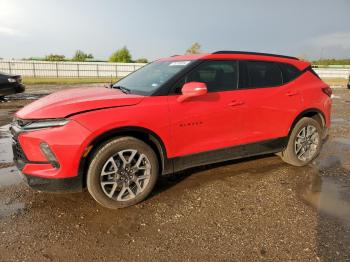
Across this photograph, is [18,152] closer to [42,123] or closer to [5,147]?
[42,123]

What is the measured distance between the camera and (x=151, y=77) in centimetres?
410

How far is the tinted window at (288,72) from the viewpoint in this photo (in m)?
4.61

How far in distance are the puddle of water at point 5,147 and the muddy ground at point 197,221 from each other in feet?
1.83

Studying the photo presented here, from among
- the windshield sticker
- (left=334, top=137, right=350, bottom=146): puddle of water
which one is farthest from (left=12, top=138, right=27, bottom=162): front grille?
(left=334, top=137, right=350, bottom=146): puddle of water

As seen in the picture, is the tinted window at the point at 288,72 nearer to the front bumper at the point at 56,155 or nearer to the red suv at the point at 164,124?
the red suv at the point at 164,124

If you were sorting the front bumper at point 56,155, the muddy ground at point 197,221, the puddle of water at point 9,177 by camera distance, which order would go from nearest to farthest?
1. the muddy ground at point 197,221
2. the front bumper at point 56,155
3. the puddle of water at point 9,177

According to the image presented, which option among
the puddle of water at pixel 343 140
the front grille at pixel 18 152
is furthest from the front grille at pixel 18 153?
the puddle of water at pixel 343 140

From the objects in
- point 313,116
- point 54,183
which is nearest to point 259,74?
point 313,116

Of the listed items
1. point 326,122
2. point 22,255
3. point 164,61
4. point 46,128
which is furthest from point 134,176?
point 326,122

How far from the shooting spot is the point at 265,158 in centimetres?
516

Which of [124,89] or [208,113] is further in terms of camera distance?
[124,89]

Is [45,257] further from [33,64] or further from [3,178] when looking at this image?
[33,64]

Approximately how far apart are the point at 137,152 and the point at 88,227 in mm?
916

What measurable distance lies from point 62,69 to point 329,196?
112 ft
